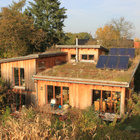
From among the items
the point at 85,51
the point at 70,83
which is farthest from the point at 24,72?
the point at 85,51

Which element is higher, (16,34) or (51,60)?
(16,34)

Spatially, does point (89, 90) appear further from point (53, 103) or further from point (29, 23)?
point (29, 23)

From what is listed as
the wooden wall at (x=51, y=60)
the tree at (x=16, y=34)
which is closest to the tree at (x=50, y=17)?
the tree at (x=16, y=34)

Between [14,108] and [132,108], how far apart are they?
423 inches

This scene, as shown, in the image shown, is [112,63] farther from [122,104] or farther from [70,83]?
[70,83]

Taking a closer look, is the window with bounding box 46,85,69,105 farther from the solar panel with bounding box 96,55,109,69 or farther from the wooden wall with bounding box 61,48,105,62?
the wooden wall with bounding box 61,48,105,62

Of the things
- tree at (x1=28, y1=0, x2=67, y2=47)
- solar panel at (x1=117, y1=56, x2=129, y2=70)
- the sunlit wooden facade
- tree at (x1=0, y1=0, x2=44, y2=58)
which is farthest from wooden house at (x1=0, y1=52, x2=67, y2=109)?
tree at (x1=28, y1=0, x2=67, y2=47)

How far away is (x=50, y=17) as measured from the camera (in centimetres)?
3425

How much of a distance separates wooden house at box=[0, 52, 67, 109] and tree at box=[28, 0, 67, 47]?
18.0m

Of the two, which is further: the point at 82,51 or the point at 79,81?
the point at 82,51

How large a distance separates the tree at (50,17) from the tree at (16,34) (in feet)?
11.7

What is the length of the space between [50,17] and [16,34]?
34.3 ft

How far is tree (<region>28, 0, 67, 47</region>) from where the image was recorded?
33.2 m

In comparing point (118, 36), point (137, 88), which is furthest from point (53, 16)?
point (137, 88)
